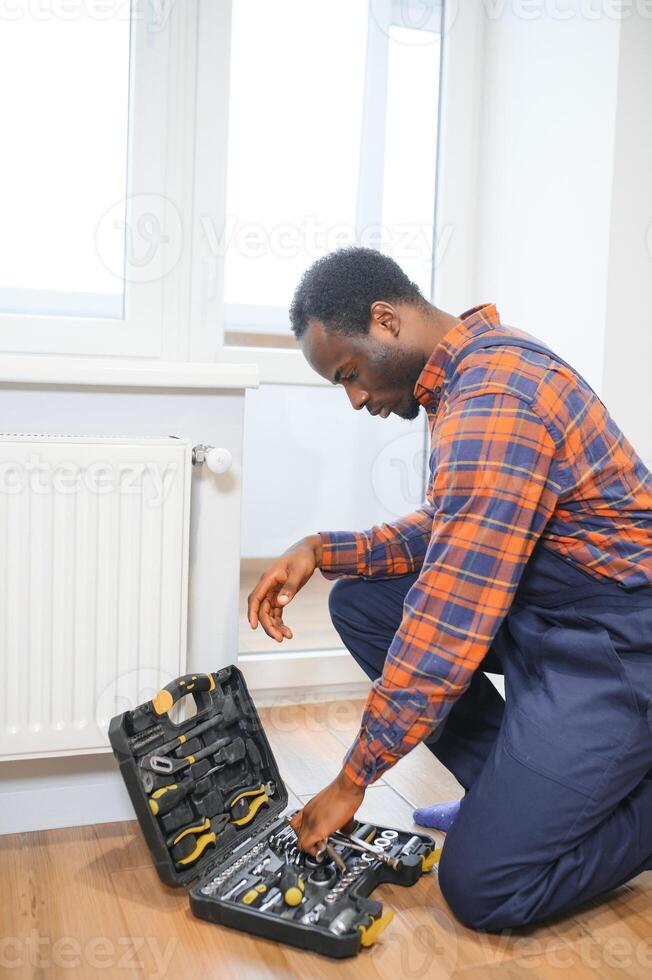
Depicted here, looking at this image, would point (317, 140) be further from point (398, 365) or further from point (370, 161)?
point (398, 365)

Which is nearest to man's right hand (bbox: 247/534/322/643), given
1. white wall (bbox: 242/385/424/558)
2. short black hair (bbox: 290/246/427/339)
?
short black hair (bbox: 290/246/427/339)

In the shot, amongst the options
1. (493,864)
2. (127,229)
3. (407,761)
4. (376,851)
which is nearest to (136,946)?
(376,851)

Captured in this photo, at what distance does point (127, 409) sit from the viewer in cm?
153

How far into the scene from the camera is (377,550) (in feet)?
4.88

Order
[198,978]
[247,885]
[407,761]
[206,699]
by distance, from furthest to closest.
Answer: [407,761], [206,699], [247,885], [198,978]

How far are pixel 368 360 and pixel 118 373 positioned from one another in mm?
445

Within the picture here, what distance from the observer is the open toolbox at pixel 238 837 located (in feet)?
3.84

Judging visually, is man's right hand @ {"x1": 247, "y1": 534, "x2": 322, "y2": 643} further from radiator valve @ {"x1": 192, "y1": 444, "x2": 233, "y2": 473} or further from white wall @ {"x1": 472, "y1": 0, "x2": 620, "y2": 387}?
white wall @ {"x1": 472, "y1": 0, "x2": 620, "y2": 387}

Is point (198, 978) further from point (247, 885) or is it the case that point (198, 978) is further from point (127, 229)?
point (127, 229)

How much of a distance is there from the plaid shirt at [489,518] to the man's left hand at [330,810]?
3cm

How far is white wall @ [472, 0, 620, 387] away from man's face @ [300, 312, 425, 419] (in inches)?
24.0

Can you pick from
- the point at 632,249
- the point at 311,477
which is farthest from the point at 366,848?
the point at 632,249

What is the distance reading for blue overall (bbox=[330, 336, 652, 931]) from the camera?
3.79 ft

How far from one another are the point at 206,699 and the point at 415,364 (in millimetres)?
607
